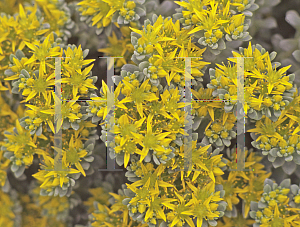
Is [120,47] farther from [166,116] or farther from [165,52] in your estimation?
[166,116]

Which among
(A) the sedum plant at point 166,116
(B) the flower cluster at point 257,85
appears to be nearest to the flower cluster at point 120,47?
(A) the sedum plant at point 166,116

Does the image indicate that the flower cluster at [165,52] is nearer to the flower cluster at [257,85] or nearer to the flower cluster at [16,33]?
the flower cluster at [257,85]

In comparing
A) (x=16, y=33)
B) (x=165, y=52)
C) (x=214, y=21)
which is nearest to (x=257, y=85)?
(x=214, y=21)

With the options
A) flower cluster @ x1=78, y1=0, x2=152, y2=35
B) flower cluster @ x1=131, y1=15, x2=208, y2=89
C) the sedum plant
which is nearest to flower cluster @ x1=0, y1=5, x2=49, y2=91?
the sedum plant

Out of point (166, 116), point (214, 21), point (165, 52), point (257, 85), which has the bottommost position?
point (166, 116)

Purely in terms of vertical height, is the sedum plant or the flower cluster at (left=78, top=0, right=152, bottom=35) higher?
the flower cluster at (left=78, top=0, right=152, bottom=35)

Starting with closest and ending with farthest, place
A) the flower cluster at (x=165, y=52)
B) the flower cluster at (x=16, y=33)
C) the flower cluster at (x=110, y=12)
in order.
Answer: the flower cluster at (x=165, y=52), the flower cluster at (x=110, y=12), the flower cluster at (x=16, y=33)

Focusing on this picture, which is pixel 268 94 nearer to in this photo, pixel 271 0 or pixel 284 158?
pixel 284 158

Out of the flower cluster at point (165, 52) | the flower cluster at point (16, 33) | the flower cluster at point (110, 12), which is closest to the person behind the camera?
the flower cluster at point (165, 52)

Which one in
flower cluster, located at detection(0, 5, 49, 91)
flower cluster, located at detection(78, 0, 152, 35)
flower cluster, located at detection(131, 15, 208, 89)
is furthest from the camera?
flower cluster, located at detection(0, 5, 49, 91)

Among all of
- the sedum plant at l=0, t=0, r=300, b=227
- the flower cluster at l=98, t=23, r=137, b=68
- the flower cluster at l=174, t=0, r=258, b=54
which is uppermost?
the flower cluster at l=174, t=0, r=258, b=54

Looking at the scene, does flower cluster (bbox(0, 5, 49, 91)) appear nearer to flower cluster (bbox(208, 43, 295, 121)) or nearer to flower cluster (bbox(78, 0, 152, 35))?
flower cluster (bbox(78, 0, 152, 35))

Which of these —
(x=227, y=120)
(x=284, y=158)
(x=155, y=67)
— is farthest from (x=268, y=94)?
(x=155, y=67)

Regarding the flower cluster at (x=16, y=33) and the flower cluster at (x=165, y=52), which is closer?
the flower cluster at (x=165, y=52)
